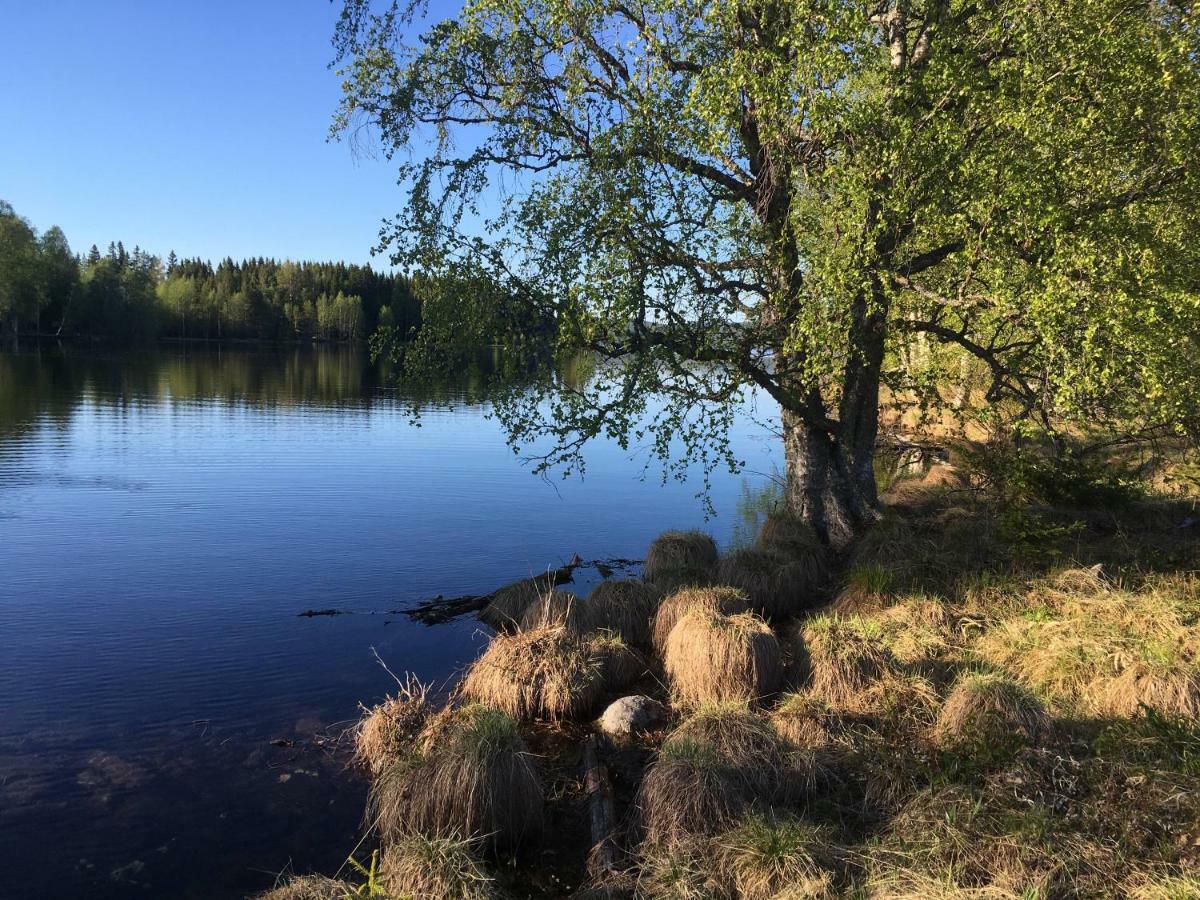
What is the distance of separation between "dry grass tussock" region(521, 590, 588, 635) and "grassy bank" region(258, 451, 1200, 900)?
0.17ft

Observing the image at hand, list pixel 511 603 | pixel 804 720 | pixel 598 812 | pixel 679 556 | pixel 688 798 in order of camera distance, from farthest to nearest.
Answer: pixel 679 556 < pixel 511 603 < pixel 804 720 < pixel 598 812 < pixel 688 798

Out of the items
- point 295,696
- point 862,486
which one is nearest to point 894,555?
point 862,486

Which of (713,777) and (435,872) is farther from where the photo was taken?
(713,777)

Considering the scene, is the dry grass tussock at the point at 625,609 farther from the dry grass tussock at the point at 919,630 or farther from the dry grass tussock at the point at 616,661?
the dry grass tussock at the point at 919,630

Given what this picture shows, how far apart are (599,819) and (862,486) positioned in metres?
9.88

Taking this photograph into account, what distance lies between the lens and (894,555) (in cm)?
1263

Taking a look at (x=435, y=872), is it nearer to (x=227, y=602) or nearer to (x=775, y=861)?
(x=775, y=861)

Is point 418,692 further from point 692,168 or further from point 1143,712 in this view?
point 692,168

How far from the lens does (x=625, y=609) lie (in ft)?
39.0

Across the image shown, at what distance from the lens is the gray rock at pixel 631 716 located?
29.2 feet

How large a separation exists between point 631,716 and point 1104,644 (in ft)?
17.6

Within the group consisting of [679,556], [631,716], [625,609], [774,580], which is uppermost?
[774,580]

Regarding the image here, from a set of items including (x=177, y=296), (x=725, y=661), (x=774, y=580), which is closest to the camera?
(x=725, y=661)

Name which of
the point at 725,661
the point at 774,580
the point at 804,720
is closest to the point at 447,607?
the point at 774,580
